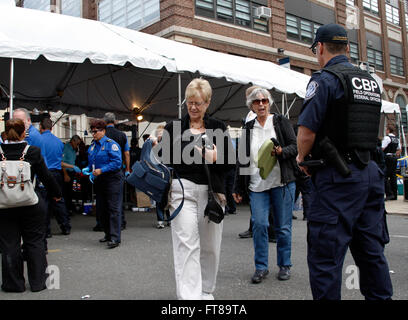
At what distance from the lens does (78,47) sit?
736cm

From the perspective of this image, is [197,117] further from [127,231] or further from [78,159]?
[78,159]

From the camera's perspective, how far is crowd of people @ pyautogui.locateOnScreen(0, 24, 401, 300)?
248cm

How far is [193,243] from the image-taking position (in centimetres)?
312

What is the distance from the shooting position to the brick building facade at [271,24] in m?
18.7

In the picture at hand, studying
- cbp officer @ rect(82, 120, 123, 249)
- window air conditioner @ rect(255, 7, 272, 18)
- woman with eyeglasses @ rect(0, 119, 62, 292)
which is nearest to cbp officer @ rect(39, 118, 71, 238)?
cbp officer @ rect(82, 120, 123, 249)

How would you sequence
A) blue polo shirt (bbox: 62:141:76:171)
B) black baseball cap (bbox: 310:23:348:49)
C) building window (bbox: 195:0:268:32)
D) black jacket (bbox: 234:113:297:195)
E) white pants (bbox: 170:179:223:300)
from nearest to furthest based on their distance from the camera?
black baseball cap (bbox: 310:23:348:49) < white pants (bbox: 170:179:223:300) < black jacket (bbox: 234:113:297:195) < blue polo shirt (bbox: 62:141:76:171) < building window (bbox: 195:0:268:32)

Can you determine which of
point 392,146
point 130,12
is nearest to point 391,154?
point 392,146

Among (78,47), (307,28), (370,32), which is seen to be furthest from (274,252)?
(370,32)

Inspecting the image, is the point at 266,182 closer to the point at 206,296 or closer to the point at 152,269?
the point at 206,296

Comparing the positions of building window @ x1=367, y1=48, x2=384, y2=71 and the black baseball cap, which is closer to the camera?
the black baseball cap

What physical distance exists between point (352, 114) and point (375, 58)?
101 ft

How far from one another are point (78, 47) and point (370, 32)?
91.0 feet

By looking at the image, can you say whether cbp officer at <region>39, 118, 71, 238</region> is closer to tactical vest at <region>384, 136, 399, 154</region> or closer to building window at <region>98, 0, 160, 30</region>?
tactical vest at <region>384, 136, 399, 154</region>

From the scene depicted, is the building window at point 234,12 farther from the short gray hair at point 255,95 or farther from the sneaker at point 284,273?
the sneaker at point 284,273
